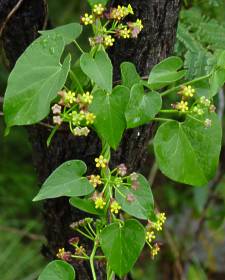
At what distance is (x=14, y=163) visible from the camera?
8.55 ft

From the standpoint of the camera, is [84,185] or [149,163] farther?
[149,163]

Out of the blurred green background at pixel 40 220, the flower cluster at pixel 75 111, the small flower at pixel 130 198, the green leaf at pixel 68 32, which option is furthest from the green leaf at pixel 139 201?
the blurred green background at pixel 40 220

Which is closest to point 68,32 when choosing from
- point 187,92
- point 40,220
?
point 187,92

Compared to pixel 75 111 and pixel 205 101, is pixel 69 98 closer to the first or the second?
pixel 75 111

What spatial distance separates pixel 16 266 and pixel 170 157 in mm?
1573

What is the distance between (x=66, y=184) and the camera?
0.90m

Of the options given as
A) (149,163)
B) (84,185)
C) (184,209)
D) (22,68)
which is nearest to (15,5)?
(22,68)

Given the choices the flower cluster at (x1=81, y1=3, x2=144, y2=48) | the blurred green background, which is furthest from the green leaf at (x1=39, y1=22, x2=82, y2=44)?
the blurred green background

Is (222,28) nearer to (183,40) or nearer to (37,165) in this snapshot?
(183,40)

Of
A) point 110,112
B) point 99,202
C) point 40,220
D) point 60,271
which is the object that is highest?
point 110,112

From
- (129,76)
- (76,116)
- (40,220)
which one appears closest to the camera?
(76,116)

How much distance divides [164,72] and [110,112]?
11 cm

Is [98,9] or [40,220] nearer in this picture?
[98,9]

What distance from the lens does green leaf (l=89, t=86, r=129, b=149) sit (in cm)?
88
